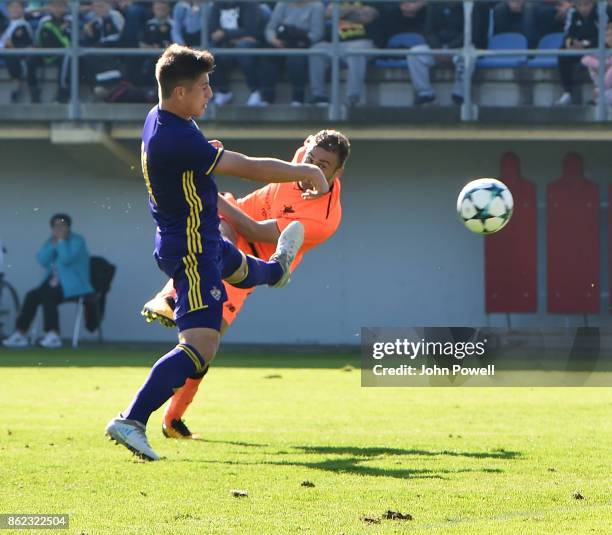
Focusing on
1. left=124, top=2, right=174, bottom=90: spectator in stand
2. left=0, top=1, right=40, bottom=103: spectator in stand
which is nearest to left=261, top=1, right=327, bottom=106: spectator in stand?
left=124, top=2, right=174, bottom=90: spectator in stand

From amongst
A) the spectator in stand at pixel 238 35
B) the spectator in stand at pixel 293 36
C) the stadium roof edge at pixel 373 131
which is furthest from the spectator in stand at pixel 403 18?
the spectator in stand at pixel 238 35

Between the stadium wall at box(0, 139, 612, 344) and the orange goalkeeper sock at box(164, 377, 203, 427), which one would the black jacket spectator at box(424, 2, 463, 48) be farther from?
the orange goalkeeper sock at box(164, 377, 203, 427)

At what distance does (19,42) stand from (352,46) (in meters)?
5.01

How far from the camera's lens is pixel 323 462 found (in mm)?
7555

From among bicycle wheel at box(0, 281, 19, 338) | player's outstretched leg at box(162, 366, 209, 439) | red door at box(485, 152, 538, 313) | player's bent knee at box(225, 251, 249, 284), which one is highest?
player's bent knee at box(225, 251, 249, 284)

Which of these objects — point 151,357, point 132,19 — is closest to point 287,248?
point 151,357

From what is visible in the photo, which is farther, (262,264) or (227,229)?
(227,229)

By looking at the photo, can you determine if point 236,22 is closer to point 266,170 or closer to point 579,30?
point 579,30

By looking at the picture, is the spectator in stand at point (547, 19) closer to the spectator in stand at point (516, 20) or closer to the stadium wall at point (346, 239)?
the spectator in stand at point (516, 20)

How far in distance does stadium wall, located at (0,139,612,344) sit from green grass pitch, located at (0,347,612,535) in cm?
864

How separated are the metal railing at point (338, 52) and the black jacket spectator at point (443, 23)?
23cm

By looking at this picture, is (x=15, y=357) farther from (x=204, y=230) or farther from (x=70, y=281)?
(x=204, y=230)

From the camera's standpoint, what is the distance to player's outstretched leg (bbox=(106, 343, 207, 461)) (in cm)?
697

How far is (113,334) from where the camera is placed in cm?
2242
